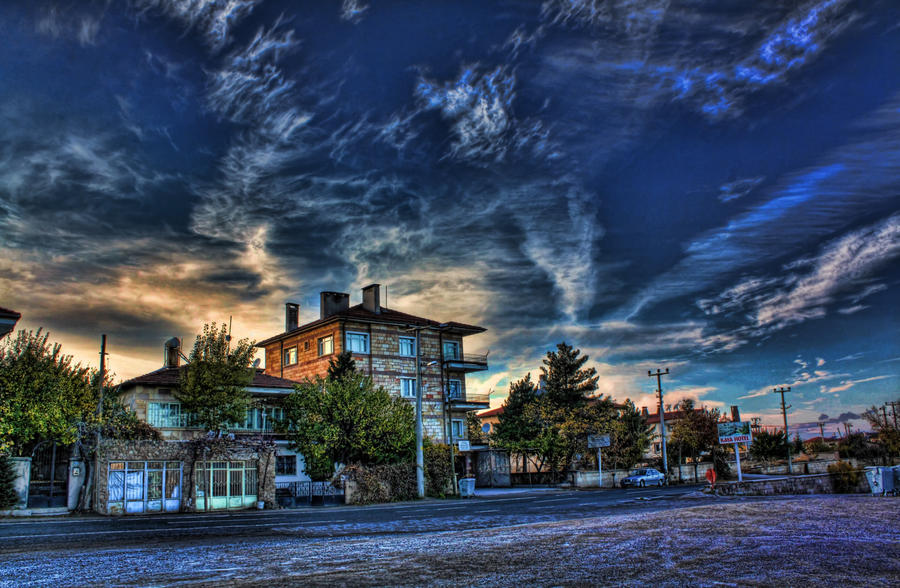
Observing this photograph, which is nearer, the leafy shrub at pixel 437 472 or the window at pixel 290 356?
the leafy shrub at pixel 437 472

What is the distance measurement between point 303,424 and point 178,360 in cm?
1790

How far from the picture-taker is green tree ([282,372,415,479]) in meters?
34.9

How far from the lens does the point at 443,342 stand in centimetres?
5178

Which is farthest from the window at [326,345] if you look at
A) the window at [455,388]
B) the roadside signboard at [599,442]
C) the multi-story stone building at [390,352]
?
the roadside signboard at [599,442]

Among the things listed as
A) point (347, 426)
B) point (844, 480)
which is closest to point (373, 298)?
point (347, 426)

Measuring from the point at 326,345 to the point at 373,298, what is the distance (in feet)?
16.8

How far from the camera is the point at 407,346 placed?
49406 millimetres

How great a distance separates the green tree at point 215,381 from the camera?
3325cm

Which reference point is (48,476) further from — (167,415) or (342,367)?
(342,367)

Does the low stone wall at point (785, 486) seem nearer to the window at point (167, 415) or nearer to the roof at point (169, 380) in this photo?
the roof at point (169, 380)

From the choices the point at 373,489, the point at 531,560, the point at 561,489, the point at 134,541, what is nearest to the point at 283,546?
the point at 134,541

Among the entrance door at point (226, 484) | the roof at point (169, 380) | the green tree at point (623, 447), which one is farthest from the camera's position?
the green tree at point (623, 447)

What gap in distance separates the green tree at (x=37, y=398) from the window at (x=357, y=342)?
17.7m

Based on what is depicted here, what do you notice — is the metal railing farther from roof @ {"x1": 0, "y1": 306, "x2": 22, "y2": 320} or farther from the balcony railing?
roof @ {"x1": 0, "y1": 306, "x2": 22, "y2": 320}
